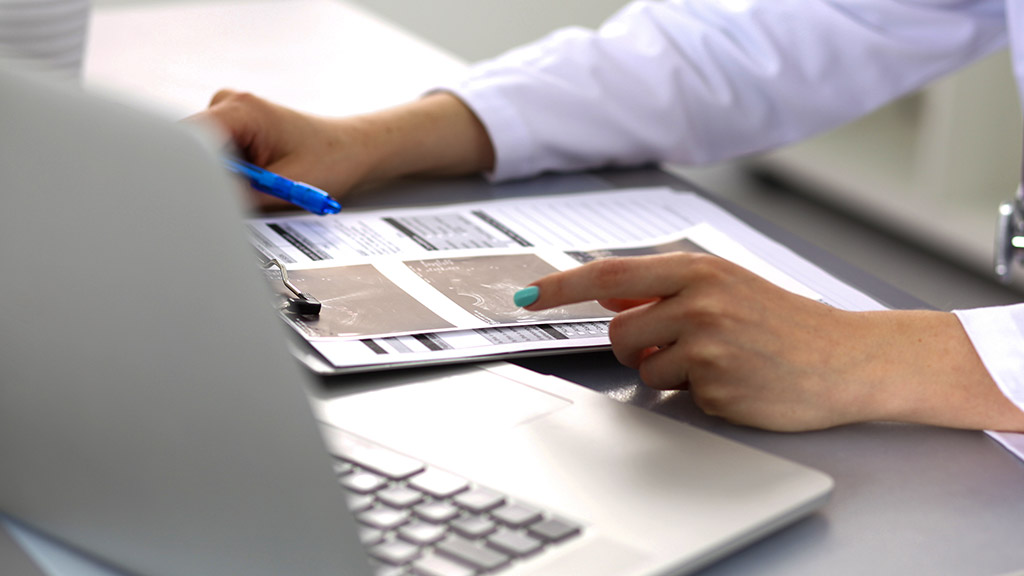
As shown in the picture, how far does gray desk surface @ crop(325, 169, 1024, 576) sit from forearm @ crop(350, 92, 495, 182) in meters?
0.33

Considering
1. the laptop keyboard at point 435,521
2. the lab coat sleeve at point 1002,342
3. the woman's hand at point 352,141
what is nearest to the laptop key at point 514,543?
the laptop keyboard at point 435,521

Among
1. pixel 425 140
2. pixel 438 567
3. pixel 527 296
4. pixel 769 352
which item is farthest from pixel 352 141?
pixel 438 567

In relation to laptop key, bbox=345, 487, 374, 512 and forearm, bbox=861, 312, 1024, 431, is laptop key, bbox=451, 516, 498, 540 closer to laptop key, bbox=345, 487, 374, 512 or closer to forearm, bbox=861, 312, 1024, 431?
laptop key, bbox=345, 487, 374, 512

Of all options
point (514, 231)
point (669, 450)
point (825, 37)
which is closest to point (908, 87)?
point (825, 37)

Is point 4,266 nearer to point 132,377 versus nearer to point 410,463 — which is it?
point 132,377

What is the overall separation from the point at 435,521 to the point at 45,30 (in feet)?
2.12

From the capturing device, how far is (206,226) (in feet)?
1.13

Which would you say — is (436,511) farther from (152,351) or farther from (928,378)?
(928,378)

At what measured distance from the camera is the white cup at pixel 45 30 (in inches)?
35.4

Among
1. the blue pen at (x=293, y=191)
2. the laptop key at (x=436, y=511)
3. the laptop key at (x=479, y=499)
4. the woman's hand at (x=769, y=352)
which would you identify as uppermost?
the blue pen at (x=293, y=191)

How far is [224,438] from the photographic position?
39cm

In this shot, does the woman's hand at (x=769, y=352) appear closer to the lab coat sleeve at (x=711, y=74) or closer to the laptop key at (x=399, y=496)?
the laptop key at (x=399, y=496)

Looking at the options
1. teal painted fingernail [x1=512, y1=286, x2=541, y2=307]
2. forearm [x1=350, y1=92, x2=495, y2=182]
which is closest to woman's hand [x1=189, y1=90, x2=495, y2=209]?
forearm [x1=350, y1=92, x2=495, y2=182]

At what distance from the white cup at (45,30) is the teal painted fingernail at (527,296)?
0.47 metres
